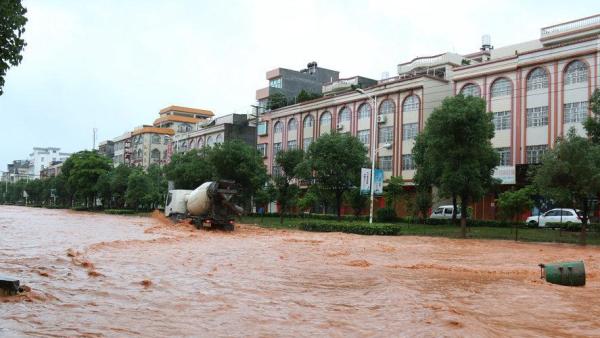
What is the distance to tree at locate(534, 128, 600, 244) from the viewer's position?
79.9 feet

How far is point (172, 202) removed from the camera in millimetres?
41125

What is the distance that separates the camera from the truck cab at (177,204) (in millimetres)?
39625

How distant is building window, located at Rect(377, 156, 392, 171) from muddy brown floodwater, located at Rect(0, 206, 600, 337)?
29.0 m

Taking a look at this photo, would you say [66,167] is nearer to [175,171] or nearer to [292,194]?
[175,171]

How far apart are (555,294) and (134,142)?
98.5 meters

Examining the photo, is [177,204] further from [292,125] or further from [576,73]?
[576,73]

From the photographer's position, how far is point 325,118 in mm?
58438

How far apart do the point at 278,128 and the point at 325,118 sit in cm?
869

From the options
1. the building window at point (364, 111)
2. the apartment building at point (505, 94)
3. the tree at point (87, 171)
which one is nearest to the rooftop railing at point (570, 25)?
the apartment building at point (505, 94)

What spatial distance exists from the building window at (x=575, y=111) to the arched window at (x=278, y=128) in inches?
1331

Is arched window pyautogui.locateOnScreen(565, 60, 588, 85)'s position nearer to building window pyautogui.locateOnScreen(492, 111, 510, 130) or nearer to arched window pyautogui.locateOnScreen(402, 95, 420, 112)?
building window pyautogui.locateOnScreen(492, 111, 510, 130)

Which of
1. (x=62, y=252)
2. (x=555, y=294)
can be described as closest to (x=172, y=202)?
(x=62, y=252)

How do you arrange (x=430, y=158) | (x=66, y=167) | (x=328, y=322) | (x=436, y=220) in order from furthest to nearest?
(x=66, y=167)
(x=436, y=220)
(x=430, y=158)
(x=328, y=322)

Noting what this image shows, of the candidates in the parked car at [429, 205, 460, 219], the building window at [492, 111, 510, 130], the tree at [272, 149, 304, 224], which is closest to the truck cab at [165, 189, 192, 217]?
the tree at [272, 149, 304, 224]
